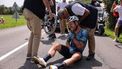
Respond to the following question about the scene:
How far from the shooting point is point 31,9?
29.6 feet

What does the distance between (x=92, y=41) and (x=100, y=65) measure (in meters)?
1.11

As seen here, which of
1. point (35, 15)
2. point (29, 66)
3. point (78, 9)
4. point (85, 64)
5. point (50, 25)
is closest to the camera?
point (29, 66)

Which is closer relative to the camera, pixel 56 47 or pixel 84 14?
pixel 56 47

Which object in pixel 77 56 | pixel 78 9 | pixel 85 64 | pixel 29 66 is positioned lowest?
pixel 85 64

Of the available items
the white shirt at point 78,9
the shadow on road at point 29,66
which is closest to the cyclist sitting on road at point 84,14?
the white shirt at point 78,9

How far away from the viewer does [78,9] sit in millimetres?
9258

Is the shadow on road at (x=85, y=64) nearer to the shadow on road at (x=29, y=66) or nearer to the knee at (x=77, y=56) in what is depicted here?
the knee at (x=77, y=56)

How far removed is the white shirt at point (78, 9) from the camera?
30.3ft

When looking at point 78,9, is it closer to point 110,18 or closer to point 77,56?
Answer: point 77,56

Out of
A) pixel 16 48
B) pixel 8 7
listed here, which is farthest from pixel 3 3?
pixel 16 48

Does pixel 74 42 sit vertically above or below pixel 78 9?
below

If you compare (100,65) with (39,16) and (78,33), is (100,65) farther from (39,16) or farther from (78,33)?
(39,16)

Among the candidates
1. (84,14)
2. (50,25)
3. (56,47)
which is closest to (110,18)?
(50,25)

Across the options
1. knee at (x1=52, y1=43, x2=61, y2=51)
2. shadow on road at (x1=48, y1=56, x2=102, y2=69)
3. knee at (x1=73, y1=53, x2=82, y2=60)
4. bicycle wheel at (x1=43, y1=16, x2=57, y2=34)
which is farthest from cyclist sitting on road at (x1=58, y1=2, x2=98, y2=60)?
bicycle wheel at (x1=43, y1=16, x2=57, y2=34)
